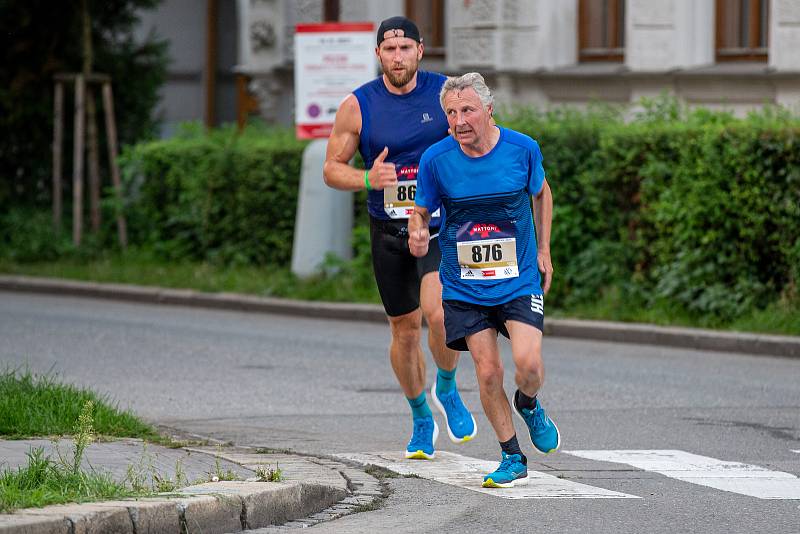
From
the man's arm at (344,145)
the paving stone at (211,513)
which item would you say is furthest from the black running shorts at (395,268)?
the paving stone at (211,513)

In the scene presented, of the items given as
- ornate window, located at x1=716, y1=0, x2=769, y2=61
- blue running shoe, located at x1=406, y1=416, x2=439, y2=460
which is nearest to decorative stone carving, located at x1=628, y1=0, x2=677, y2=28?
ornate window, located at x1=716, y1=0, x2=769, y2=61

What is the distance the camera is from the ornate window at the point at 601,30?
22906 millimetres

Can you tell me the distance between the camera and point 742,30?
71.0 feet

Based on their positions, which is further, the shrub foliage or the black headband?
the shrub foliage

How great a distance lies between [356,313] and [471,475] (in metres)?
8.24

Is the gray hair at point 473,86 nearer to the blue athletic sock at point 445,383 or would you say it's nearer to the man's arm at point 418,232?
the man's arm at point 418,232

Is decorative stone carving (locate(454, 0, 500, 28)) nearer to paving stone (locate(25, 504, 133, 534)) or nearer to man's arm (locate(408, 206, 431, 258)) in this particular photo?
man's arm (locate(408, 206, 431, 258))

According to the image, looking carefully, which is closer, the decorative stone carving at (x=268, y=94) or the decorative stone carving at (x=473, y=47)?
the decorative stone carving at (x=473, y=47)

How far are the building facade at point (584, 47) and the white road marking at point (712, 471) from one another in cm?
998

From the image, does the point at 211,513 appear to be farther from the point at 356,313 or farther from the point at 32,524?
the point at 356,313

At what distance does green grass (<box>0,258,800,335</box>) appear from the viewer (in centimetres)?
1419

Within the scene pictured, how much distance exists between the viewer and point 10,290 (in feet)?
63.1

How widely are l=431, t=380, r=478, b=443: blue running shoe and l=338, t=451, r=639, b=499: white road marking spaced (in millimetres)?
106

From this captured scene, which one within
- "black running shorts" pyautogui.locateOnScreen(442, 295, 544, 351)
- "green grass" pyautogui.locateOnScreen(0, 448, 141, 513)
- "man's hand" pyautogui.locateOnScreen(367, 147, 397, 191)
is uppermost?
"man's hand" pyautogui.locateOnScreen(367, 147, 397, 191)
